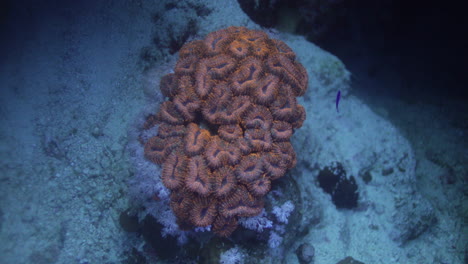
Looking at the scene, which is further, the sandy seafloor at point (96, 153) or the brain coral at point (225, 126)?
the sandy seafloor at point (96, 153)

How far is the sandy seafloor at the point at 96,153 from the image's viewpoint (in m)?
4.60

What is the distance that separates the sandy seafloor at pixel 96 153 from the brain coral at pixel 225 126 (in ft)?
2.93

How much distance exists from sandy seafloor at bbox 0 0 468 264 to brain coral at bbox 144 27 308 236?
2.93 feet

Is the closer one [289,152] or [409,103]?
[289,152]

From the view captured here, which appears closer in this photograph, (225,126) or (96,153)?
(225,126)

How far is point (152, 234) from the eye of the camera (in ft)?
13.0

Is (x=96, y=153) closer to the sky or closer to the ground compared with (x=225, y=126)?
closer to the ground

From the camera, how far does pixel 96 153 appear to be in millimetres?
4645

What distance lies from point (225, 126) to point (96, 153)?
2.60 m

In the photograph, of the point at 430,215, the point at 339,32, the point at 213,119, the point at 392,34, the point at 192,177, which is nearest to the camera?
the point at 192,177

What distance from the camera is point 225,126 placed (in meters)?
3.73

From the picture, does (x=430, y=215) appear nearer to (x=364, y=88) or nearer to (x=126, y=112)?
(x=364, y=88)

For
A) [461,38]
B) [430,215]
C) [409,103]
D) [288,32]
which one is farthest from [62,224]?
[461,38]

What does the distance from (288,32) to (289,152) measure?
350 centimetres
